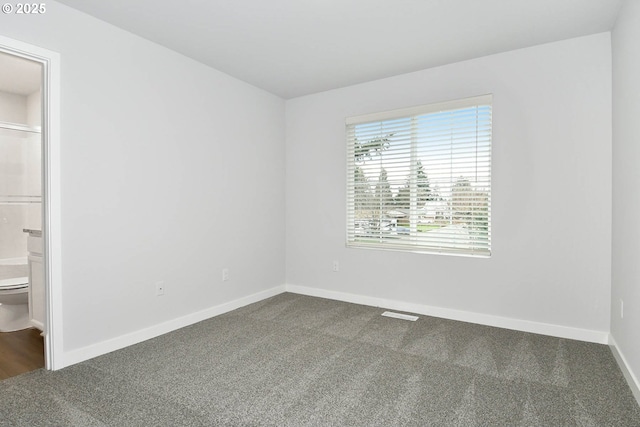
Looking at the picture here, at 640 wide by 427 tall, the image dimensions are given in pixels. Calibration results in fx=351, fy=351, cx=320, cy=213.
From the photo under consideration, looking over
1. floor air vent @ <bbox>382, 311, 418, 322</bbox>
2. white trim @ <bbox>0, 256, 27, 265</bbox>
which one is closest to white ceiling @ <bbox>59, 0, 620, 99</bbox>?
floor air vent @ <bbox>382, 311, 418, 322</bbox>

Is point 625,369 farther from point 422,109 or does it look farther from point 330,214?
point 330,214

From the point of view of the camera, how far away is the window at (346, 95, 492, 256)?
3.39 m

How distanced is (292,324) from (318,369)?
3.14 feet

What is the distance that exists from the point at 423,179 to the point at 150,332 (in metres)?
2.98

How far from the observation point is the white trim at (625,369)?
2.02m

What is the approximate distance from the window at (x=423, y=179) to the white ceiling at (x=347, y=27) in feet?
1.87

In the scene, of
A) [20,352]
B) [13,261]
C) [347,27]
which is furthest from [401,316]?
[13,261]

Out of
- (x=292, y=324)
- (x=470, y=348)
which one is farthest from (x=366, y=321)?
(x=470, y=348)

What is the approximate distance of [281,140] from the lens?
457 cm

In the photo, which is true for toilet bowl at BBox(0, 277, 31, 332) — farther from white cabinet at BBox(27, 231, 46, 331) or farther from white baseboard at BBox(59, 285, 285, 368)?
white baseboard at BBox(59, 285, 285, 368)

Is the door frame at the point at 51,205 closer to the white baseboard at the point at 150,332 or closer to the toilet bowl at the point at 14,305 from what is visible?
the white baseboard at the point at 150,332

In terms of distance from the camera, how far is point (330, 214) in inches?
169

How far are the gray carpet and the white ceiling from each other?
8.27 feet

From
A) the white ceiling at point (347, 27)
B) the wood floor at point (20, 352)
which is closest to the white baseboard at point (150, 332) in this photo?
the wood floor at point (20, 352)
